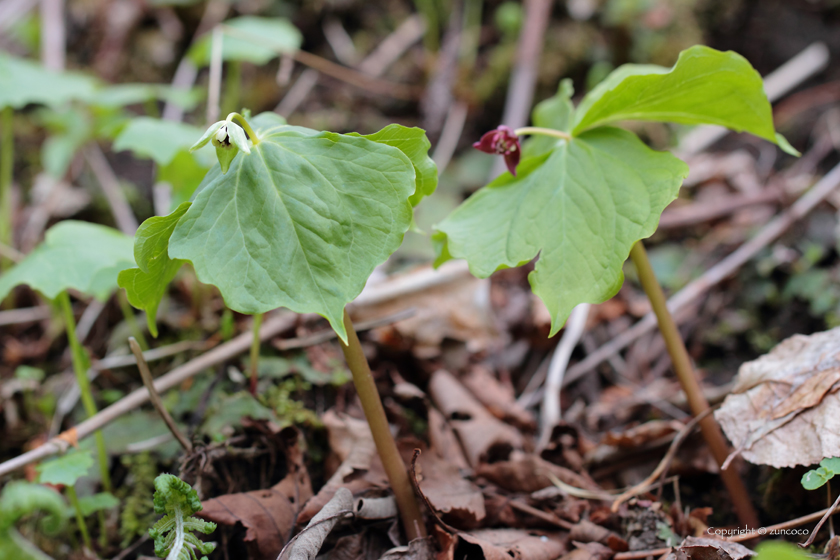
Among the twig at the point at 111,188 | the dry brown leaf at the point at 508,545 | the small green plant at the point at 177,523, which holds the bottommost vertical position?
the dry brown leaf at the point at 508,545

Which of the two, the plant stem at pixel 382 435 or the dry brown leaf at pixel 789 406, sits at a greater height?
the plant stem at pixel 382 435

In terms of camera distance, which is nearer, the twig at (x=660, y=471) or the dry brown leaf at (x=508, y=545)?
the dry brown leaf at (x=508, y=545)

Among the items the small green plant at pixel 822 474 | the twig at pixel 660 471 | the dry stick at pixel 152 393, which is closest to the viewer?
the small green plant at pixel 822 474

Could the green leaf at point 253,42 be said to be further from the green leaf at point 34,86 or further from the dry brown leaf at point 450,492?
the dry brown leaf at point 450,492

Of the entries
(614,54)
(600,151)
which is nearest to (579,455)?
(600,151)

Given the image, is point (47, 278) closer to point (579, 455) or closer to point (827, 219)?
point (579, 455)

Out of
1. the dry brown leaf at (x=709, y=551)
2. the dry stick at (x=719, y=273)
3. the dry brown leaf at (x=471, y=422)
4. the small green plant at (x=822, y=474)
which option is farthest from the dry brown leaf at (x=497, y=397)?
the small green plant at (x=822, y=474)
